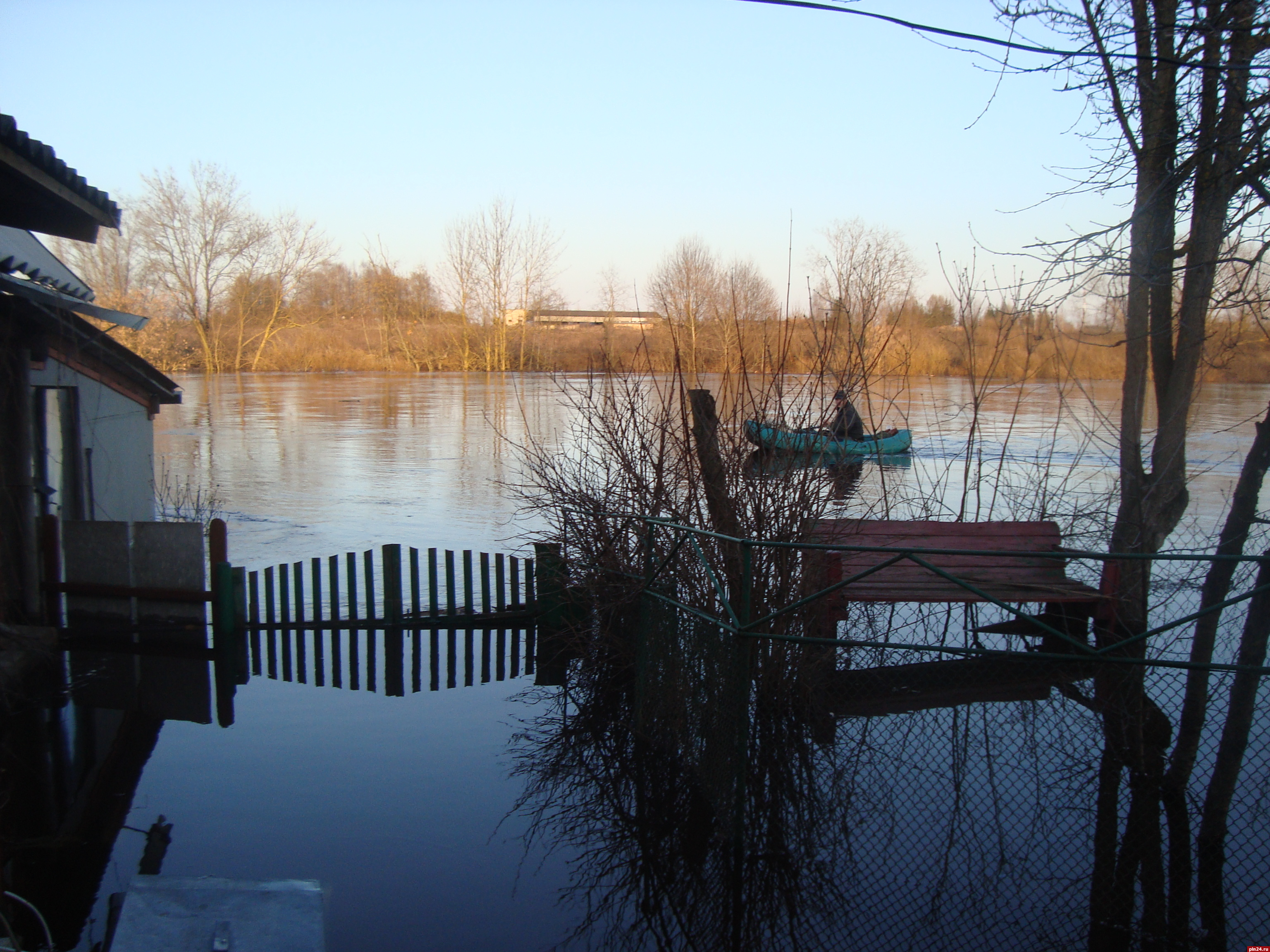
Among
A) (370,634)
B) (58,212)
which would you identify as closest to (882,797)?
(370,634)

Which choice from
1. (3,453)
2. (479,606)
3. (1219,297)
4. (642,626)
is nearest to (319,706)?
(479,606)

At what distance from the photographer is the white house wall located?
37.2ft

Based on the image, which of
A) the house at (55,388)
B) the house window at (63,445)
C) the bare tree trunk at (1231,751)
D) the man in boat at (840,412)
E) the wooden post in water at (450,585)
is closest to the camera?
the bare tree trunk at (1231,751)

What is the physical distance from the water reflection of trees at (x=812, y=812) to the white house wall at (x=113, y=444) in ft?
24.2

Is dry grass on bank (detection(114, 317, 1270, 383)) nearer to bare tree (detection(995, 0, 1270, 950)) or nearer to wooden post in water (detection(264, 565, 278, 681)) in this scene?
bare tree (detection(995, 0, 1270, 950))

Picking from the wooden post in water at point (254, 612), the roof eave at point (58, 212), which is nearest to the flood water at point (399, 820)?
the wooden post in water at point (254, 612)

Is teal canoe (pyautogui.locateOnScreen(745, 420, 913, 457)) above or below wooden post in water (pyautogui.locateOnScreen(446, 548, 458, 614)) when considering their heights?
above

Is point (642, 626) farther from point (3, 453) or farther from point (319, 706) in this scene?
point (3, 453)

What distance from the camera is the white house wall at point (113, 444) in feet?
37.2

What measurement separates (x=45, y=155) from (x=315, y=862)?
453 centimetres

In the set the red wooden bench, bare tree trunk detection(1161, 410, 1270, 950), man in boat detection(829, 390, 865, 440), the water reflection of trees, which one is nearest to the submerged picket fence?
the water reflection of trees

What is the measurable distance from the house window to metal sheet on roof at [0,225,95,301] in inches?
47.0

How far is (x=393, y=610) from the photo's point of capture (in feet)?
30.1

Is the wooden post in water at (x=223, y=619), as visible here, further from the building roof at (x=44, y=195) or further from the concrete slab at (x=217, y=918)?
the concrete slab at (x=217, y=918)
